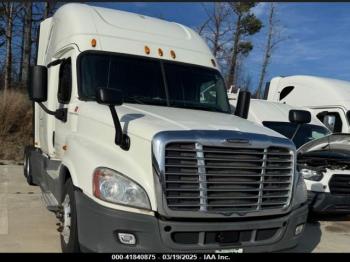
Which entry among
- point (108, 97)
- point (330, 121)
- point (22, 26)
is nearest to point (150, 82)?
point (108, 97)

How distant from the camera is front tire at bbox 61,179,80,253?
5.21 meters

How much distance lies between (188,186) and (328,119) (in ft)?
30.5

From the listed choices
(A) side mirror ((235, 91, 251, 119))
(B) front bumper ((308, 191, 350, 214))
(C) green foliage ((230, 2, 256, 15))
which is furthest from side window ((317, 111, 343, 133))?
(C) green foliage ((230, 2, 256, 15))

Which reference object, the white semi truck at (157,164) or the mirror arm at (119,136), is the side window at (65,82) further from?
the mirror arm at (119,136)

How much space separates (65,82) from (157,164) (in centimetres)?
258

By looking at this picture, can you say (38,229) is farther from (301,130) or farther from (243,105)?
(301,130)

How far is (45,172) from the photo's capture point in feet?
25.9

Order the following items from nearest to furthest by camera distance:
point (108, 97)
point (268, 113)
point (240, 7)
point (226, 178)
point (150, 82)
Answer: point (226, 178), point (108, 97), point (150, 82), point (268, 113), point (240, 7)

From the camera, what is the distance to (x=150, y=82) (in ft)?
21.2

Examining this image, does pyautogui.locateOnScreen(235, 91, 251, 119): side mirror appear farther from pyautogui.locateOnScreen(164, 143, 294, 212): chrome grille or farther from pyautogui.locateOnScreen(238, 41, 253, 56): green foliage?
pyautogui.locateOnScreen(238, 41, 253, 56): green foliage

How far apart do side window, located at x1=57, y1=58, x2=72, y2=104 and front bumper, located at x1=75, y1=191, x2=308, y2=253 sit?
6.06 feet

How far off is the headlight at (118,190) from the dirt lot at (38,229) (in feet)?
6.45

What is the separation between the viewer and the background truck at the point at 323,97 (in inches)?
506

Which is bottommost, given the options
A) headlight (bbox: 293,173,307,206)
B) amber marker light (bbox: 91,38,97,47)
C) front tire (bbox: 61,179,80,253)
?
front tire (bbox: 61,179,80,253)
